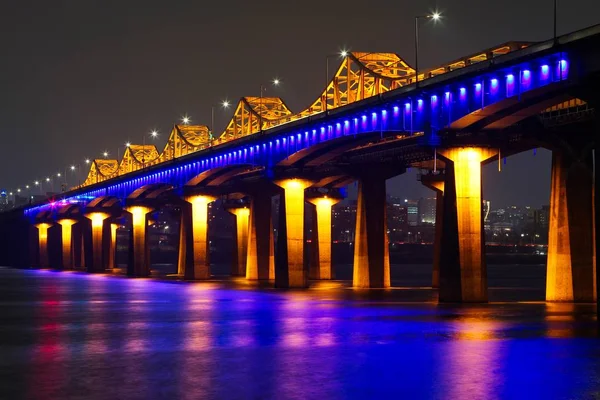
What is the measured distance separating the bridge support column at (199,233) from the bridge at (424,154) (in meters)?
0.16

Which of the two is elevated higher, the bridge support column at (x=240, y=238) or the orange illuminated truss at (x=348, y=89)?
the orange illuminated truss at (x=348, y=89)

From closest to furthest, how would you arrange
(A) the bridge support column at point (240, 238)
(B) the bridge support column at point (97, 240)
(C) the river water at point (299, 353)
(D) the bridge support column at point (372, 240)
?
1. (C) the river water at point (299, 353)
2. (D) the bridge support column at point (372, 240)
3. (A) the bridge support column at point (240, 238)
4. (B) the bridge support column at point (97, 240)

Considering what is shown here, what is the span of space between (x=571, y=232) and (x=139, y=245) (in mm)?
93798

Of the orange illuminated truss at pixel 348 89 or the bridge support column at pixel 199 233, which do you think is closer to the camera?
the orange illuminated truss at pixel 348 89

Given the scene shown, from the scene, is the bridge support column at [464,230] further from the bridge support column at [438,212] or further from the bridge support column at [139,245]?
the bridge support column at [139,245]

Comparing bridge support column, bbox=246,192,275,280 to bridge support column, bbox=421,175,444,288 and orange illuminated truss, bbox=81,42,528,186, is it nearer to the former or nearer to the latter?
orange illuminated truss, bbox=81,42,528,186

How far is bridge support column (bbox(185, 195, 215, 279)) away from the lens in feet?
419

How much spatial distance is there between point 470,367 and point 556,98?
30602 millimetres

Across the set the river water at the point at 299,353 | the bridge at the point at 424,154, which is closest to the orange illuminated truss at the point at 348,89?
the bridge at the point at 424,154

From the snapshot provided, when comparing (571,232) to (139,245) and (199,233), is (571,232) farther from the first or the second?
(139,245)

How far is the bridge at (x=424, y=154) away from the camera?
6034 centimetres

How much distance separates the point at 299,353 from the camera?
1383 inches

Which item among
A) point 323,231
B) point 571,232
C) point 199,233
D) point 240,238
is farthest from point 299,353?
point 240,238

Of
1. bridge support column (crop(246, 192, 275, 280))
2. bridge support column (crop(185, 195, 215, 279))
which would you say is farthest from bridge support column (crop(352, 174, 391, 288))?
bridge support column (crop(246, 192, 275, 280))
